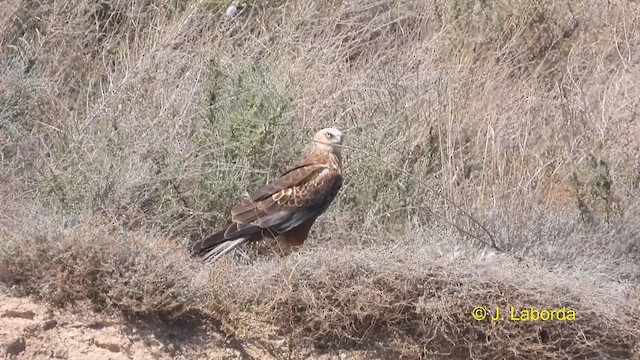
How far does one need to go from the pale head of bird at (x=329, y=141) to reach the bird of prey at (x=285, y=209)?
0.13ft

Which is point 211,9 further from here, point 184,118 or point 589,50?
point 589,50

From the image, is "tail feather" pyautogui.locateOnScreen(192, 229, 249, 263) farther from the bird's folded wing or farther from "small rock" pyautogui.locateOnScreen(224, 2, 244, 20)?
"small rock" pyautogui.locateOnScreen(224, 2, 244, 20)

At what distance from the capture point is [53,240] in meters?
6.44

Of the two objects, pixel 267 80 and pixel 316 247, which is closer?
pixel 316 247

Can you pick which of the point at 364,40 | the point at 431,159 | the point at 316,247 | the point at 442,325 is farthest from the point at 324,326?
the point at 364,40

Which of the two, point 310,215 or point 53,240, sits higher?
point 53,240

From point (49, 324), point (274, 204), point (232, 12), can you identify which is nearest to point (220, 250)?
point (274, 204)

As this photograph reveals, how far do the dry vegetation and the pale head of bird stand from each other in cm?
32

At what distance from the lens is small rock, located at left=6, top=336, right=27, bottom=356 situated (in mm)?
6145

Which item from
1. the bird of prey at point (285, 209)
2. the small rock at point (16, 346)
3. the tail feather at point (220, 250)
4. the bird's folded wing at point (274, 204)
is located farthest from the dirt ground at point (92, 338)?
the bird's folded wing at point (274, 204)

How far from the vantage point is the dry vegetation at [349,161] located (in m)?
6.65

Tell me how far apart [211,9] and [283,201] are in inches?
111

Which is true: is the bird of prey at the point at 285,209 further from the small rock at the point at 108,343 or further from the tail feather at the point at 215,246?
the small rock at the point at 108,343

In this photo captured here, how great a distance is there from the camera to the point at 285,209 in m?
7.75
